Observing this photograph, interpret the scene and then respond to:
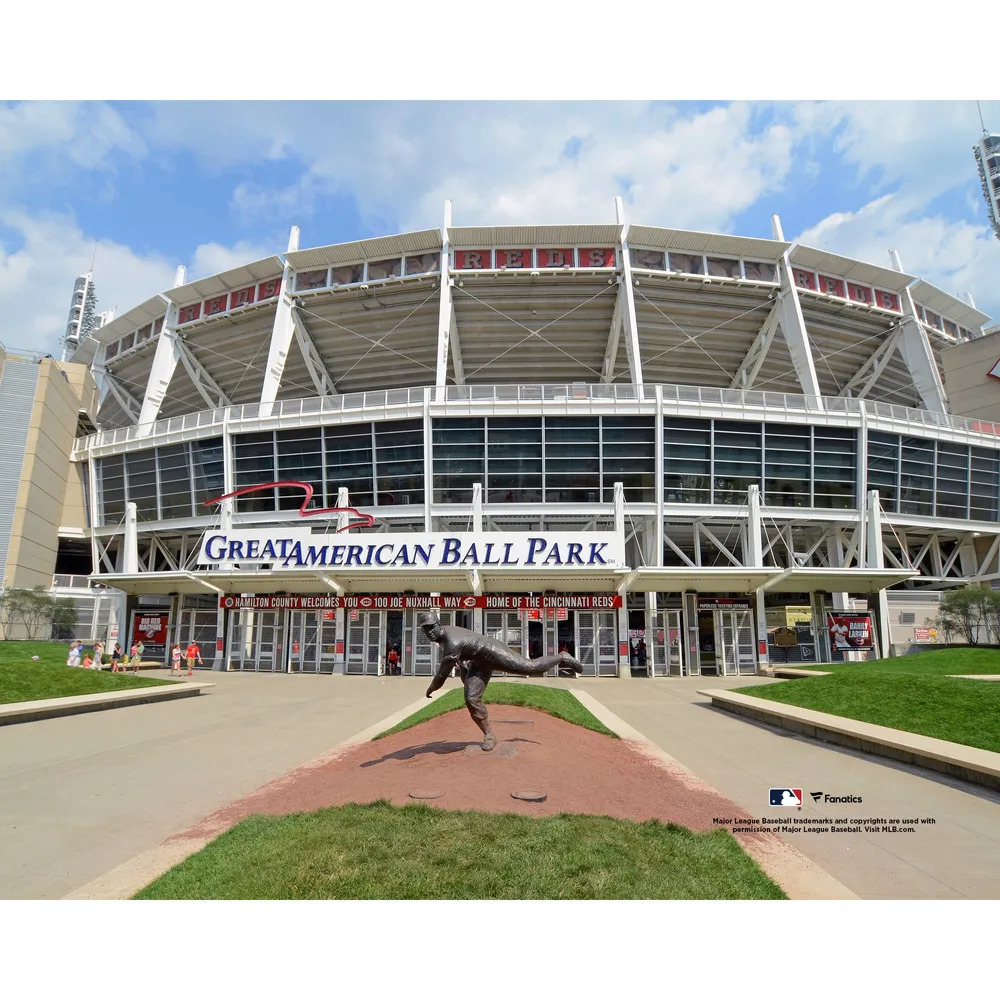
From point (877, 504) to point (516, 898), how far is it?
106ft

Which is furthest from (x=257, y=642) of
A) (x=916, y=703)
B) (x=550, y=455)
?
(x=916, y=703)

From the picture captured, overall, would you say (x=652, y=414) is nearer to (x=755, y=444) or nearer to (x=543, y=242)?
(x=755, y=444)

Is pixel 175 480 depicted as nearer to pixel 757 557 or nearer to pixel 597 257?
pixel 597 257

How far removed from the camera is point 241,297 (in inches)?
1518

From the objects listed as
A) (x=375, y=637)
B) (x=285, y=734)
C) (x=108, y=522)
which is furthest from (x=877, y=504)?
(x=108, y=522)

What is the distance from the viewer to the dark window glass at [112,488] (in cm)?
3838

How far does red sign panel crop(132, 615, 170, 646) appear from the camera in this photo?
35344mm

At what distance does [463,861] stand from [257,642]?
3124 cm

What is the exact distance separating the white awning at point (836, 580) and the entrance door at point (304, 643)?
74.8ft

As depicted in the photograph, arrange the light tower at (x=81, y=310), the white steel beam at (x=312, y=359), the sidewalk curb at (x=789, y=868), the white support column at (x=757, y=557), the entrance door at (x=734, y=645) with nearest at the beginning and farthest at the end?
the sidewalk curb at (x=789, y=868) < the white support column at (x=757, y=557) < the entrance door at (x=734, y=645) < the white steel beam at (x=312, y=359) < the light tower at (x=81, y=310)

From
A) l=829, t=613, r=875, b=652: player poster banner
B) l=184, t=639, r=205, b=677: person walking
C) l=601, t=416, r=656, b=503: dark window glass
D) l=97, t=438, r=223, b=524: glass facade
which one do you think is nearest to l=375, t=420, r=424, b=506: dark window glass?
l=601, t=416, r=656, b=503: dark window glass

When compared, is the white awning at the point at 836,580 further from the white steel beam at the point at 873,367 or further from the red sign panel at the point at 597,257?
the red sign panel at the point at 597,257

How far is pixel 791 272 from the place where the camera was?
3509cm

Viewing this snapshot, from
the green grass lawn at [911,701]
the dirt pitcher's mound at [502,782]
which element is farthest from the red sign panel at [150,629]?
the green grass lawn at [911,701]
